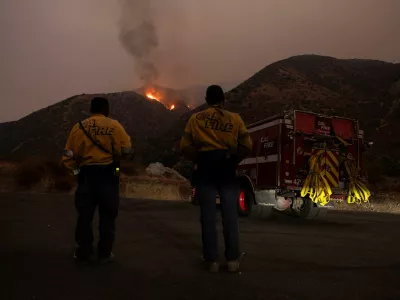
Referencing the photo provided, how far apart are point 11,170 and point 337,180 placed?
2095 centimetres

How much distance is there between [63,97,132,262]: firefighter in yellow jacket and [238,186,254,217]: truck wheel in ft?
21.4

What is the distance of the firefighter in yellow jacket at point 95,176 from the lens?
415cm

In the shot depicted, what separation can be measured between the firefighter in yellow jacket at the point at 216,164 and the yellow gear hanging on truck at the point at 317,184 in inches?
227

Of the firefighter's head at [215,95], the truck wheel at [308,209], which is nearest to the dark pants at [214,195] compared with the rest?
the firefighter's head at [215,95]

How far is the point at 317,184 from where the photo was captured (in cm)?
950

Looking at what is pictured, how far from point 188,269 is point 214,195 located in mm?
819

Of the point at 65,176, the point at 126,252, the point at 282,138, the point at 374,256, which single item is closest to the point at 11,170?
the point at 65,176

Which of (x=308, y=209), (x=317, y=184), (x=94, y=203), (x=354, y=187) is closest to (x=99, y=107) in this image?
(x=94, y=203)

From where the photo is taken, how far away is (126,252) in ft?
15.8

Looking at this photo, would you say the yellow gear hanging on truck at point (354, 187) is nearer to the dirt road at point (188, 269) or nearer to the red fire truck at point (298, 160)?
the red fire truck at point (298, 160)

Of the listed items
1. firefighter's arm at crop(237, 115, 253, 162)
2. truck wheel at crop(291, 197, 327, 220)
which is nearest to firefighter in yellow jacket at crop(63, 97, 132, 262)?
firefighter's arm at crop(237, 115, 253, 162)

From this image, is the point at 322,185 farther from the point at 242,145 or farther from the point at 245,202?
the point at 242,145

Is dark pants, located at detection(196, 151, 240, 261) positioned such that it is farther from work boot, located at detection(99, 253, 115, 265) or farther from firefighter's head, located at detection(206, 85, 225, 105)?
work boot, located at detection(99, 253, 115, 265)

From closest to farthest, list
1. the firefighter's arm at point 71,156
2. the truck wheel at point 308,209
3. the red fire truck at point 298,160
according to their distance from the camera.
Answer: the firefighter's arm at point 71,156 < the red fire truck at point 298,160 < the truck wheel at point 308,209
